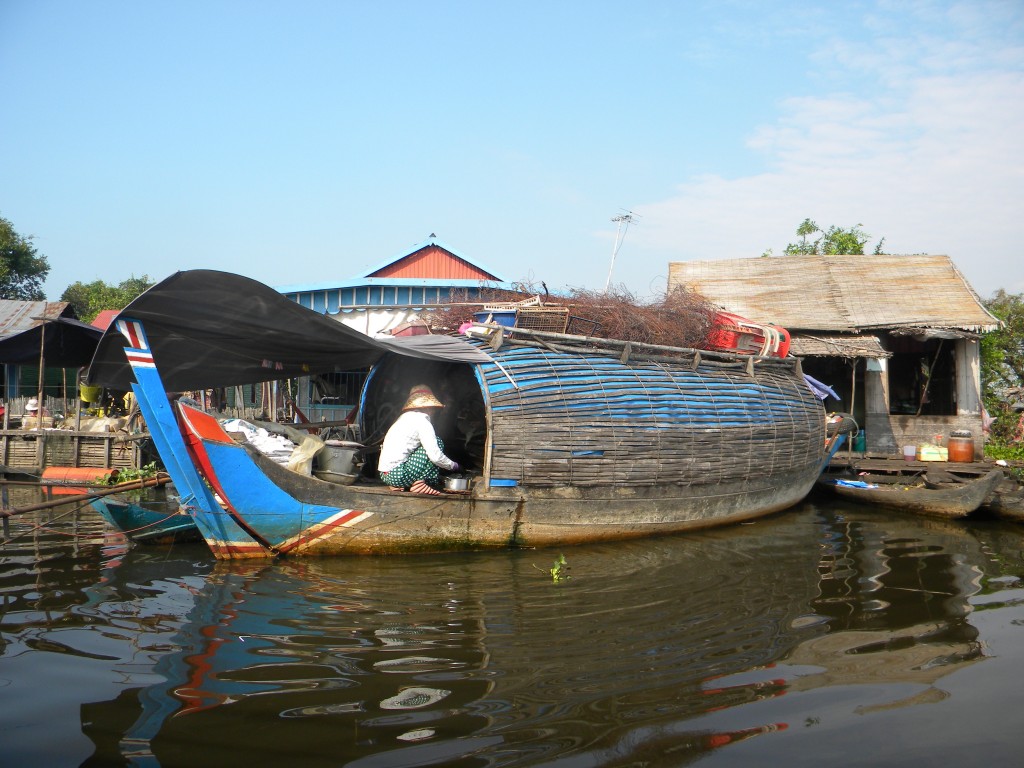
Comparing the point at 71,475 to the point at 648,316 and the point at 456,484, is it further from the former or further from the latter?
the point at 648,316

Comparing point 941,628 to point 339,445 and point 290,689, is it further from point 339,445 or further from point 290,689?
point 339,445

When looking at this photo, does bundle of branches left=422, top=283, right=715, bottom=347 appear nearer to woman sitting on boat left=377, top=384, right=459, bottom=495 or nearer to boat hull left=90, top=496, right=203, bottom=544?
woman sitting on boat left=377, top=384, right=459, bottom=495

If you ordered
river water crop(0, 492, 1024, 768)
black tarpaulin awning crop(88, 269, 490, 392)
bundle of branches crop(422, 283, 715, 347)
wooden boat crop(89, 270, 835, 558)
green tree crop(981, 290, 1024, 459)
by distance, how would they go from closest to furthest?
river water crop(0, 492, 1024, 768)
black tarpaulin awning crop(88, 269, 490, 392)
wooden boat crop(89, 270, 835, 558)
bundle of branches crop(422, 283, 715, 347)
green tree crop(981, 290, 1024, 459)

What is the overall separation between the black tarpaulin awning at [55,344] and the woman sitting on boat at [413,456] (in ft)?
24.3

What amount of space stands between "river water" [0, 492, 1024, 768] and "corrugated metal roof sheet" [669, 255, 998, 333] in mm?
6350

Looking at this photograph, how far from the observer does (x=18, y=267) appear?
28609 mm

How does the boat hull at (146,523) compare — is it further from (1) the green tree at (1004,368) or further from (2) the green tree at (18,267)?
(2) the green tree at (18,267)

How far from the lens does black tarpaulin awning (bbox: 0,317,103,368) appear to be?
464 inches

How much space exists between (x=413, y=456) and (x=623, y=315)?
9.91ft

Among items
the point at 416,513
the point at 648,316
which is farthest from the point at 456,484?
the point at 648,316

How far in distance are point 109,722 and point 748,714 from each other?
10.7 ft

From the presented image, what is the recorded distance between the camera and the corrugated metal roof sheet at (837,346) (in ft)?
38.8

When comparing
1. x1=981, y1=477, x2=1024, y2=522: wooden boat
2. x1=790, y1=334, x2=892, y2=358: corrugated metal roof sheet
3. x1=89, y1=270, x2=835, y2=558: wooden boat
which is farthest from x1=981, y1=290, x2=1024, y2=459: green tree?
x1=89, y1=270, x2=835, y2=558: wooden boat

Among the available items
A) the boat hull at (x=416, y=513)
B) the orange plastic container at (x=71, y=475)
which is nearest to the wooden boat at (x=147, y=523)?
the boat hull at (x=416, y=513)
